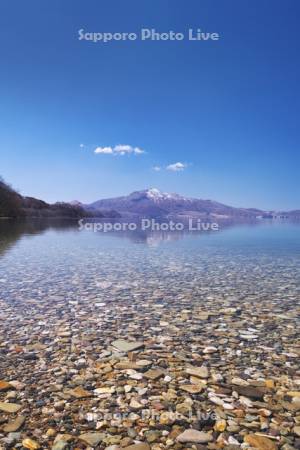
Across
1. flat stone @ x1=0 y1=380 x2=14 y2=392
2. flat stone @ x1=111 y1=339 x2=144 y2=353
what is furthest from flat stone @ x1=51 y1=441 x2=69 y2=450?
flat stone @ x1=111 y1=339 x2=144 y2=353

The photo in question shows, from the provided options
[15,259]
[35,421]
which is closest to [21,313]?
[35,421]

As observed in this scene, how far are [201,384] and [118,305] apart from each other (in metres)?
6.36

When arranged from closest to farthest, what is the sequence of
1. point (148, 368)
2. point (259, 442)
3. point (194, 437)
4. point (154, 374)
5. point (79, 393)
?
point (259, 442)
point (194, 437)
point (79, 393)
point (154, 374)
point (148, 368)

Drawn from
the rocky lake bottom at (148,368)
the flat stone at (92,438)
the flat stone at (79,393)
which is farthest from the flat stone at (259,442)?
the flat stone at (79,393)

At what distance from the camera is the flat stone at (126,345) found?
8.48 m

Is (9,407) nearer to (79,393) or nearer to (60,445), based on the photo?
(79,393)

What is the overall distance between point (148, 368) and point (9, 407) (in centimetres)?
288

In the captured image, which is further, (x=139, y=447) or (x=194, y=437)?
(x=194, y=437)

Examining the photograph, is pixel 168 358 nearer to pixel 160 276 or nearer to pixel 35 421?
pixel 35 421

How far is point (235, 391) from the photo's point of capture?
6426 millimetres

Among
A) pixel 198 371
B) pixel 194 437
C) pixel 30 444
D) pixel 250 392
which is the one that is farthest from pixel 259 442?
pixel 30 444

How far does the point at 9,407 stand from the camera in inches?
228

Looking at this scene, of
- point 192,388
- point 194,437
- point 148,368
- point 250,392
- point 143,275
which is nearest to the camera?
point 194,437

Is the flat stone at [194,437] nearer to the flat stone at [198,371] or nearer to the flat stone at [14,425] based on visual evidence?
the flat stone at [198,371]
